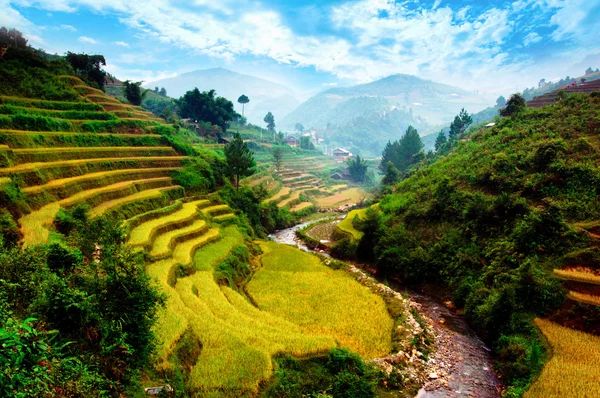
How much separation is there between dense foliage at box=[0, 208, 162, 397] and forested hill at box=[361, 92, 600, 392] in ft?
33.1

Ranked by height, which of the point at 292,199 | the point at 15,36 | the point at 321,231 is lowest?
the point at 321,231

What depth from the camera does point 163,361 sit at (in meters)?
7.91

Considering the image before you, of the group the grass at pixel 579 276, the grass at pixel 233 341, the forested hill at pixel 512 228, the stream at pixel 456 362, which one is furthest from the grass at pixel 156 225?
the grass at pixel 579 276

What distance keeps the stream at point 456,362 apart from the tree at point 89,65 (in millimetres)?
42339

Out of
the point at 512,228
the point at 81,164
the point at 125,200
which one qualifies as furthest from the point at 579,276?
the point at 81,164

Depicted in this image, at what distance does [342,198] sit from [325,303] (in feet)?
134

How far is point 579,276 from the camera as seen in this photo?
39.5 ft

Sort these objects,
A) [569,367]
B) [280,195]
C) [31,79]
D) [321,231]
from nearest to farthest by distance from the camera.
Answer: [569,367] < [31,79] < [321,231] < [280,195]

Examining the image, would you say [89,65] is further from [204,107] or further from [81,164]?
[81,164]

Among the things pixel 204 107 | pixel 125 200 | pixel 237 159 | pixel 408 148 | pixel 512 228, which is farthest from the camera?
pixel 408 148

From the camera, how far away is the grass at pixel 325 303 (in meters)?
11.5

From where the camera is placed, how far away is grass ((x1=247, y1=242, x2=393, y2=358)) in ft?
37.9

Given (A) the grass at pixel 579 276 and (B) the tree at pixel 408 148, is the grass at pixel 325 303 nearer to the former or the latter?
(A) the grass at pixel 579 276

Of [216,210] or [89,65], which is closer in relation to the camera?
[216,210]
